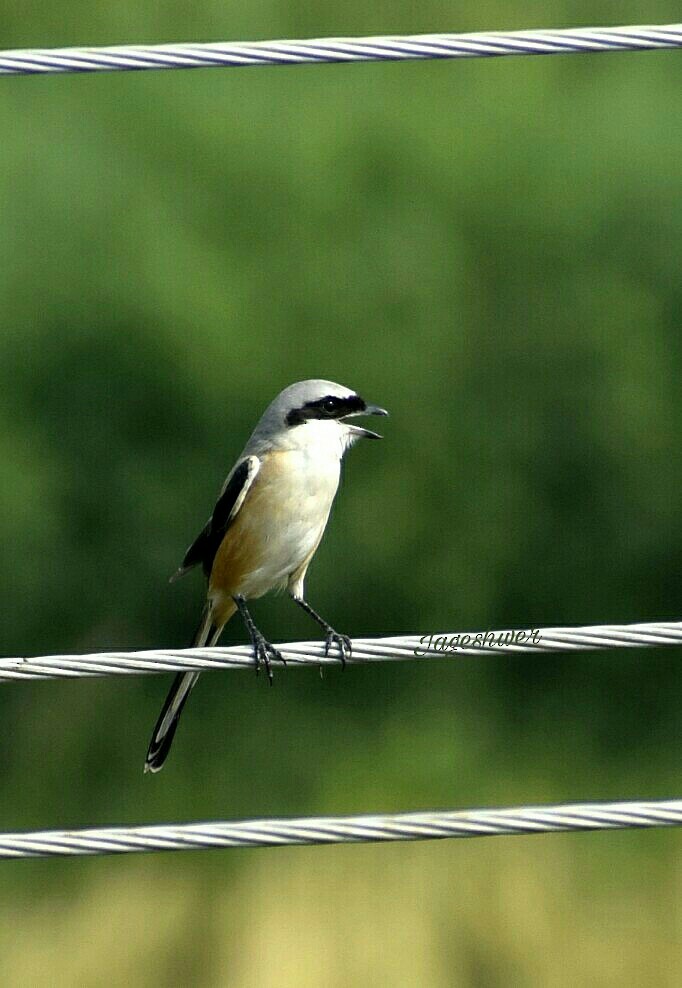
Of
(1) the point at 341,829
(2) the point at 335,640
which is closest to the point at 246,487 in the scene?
(2) the point at 335,640

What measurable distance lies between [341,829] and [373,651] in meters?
0.36

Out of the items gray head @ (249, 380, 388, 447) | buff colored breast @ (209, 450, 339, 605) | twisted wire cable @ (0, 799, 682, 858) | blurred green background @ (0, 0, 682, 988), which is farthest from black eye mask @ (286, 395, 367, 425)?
blurred green background @ (0, 0, 682, 988)

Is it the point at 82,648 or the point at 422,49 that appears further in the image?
the point at 82,648

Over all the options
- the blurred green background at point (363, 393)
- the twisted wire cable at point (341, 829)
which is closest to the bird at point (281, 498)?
the twisted wire cable at point (341, 829)

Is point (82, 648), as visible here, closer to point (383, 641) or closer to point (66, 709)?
point (66, 709)

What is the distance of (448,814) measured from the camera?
268 cm

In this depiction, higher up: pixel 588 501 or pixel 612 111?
pixel 612 111

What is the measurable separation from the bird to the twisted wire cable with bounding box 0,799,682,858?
1.81 metres

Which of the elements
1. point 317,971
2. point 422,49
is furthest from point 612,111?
point 422,49

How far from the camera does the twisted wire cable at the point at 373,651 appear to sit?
8.90 ft

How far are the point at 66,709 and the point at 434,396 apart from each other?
11.5 ft

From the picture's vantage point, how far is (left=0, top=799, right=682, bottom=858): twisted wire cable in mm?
2594

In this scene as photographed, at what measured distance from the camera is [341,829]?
2625 millimetres

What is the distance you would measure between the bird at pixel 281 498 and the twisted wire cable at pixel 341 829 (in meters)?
1.81
